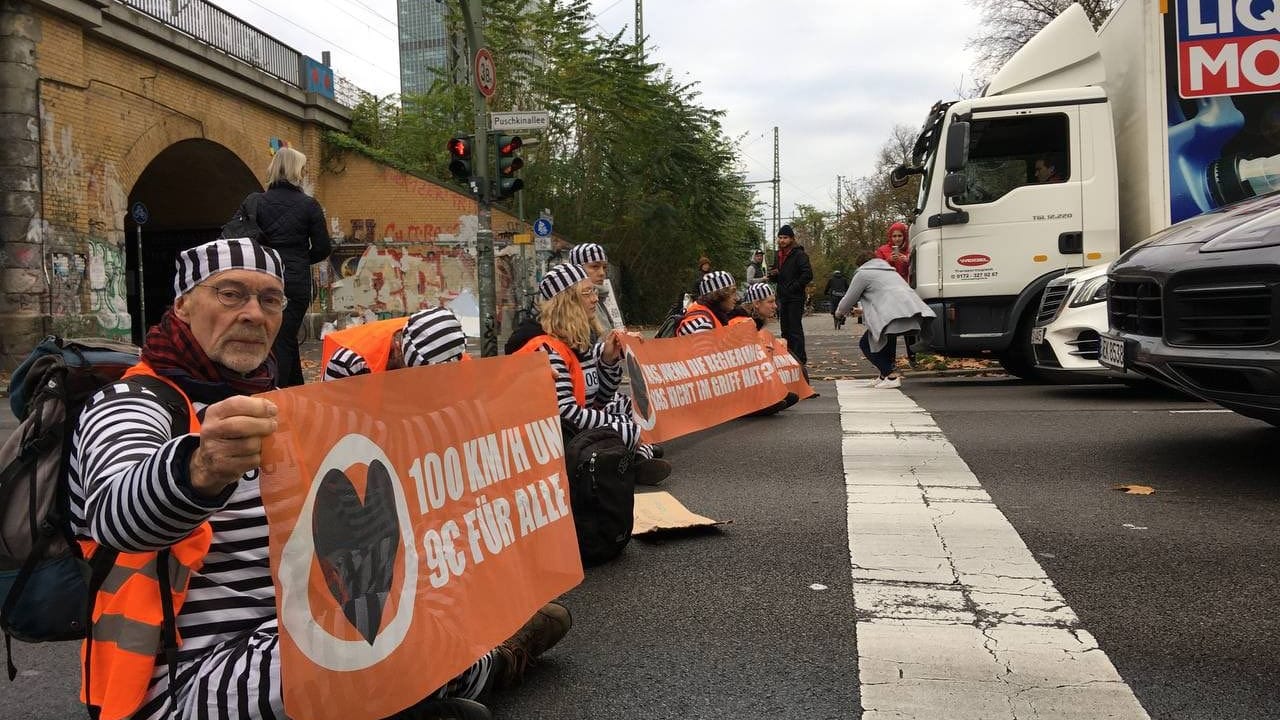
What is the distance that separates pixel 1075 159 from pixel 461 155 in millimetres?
8365

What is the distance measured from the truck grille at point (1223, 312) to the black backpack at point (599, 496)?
9.76ft

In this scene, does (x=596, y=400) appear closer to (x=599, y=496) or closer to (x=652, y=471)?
(x=652, y=471)

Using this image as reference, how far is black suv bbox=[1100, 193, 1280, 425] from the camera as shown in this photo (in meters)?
4.64

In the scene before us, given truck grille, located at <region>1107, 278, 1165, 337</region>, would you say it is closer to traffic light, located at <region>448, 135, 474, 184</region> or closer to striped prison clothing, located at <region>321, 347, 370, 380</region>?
striped prison clothing, located at <region>321, 347, 370, 380</region>

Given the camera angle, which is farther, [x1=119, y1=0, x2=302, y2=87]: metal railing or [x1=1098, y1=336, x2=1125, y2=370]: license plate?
[x1=119, y1=0, x2=302, y2=87]: metal railing

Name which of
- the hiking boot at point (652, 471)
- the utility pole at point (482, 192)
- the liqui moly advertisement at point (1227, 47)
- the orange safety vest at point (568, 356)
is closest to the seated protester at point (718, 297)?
the hiking boot at point (652, 471)

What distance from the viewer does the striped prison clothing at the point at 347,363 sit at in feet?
11.6

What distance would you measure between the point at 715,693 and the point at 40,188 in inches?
653

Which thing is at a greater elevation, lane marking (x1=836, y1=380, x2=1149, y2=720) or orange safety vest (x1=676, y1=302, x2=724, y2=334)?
orange safety vest (x1=676, y1=302, x2=724, y2=334)

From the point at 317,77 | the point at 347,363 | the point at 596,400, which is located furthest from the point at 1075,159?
the point at 317,77

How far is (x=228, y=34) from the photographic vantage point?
2109 centimetres

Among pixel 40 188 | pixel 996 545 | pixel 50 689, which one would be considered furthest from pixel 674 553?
pixel 40 188

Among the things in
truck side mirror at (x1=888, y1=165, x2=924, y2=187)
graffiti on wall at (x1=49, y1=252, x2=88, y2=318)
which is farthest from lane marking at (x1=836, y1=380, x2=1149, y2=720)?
graffiti on wall at (x1=49, y1=252, x2=88, y2=318)

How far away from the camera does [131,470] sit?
195 centimetres
